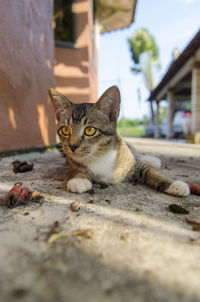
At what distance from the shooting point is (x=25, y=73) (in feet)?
9.93

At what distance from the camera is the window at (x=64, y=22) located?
5.82 metres

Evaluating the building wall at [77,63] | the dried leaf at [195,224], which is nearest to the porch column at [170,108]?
the building wall at [77,63]

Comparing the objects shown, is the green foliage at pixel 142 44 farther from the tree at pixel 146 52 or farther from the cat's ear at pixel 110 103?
the cat's ear at pixel 110 103

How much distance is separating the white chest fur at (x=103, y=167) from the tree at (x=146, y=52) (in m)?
22.6

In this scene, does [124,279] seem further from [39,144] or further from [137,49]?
[137,49]

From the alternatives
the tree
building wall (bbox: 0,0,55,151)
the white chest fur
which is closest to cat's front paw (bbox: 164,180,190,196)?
the white chest fur

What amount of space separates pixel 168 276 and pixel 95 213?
0.55 metres

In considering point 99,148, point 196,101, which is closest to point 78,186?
point 99,148

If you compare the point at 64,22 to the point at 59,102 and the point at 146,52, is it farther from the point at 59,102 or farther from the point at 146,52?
the point at 146,52

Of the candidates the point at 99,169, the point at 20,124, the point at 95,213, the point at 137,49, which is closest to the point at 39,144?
the point at 20,124

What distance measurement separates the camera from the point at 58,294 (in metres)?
0.57

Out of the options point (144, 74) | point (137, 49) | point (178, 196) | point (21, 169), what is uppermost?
point (137, 49)

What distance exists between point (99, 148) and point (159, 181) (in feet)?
2.01

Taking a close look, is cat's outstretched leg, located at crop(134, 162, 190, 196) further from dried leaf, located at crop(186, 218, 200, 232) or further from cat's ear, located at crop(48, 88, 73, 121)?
cat's ear, located at crop(48, 88, 73, 121)
